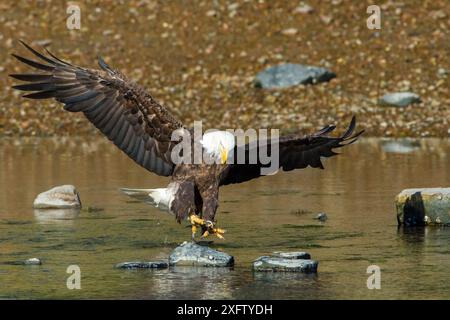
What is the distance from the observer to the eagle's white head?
49.7 feet

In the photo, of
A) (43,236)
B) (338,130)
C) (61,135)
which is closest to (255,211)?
(43,236)

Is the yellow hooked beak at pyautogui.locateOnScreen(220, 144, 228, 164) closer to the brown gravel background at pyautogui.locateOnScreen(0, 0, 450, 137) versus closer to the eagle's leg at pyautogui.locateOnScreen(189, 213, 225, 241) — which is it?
the eagle's leg at pyautogui.locateOnScreen(189, 213, 225, 241)

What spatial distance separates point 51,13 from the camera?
4119 cm

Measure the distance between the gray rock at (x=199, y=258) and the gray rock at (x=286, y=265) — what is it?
0.42m

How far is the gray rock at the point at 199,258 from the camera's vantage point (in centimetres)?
1395

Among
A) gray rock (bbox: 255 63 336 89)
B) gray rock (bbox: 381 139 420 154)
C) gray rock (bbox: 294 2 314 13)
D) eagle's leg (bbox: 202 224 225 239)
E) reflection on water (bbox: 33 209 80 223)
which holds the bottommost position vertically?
eagle's leg (bbox: 202 224 225 239)

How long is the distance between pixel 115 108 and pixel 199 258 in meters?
2.77

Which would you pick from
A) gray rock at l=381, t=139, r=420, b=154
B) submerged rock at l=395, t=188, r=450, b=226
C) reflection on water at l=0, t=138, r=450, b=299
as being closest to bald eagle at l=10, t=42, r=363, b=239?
reflection on water at l=0, t=138, r=450, b=299

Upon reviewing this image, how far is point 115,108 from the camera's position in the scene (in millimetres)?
16016

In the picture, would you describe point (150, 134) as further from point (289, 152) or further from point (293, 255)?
point (293, 255)

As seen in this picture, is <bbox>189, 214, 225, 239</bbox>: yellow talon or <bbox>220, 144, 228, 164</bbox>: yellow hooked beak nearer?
<bbox>220, 144, 228, 164</bbox>: yellow hooked beak

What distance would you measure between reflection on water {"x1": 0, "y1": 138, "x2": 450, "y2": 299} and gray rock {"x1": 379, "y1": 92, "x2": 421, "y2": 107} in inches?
257

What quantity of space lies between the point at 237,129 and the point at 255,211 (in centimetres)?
1367

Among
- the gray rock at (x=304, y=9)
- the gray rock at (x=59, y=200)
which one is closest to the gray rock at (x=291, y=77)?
the gray rock at (x=304, y=9)
